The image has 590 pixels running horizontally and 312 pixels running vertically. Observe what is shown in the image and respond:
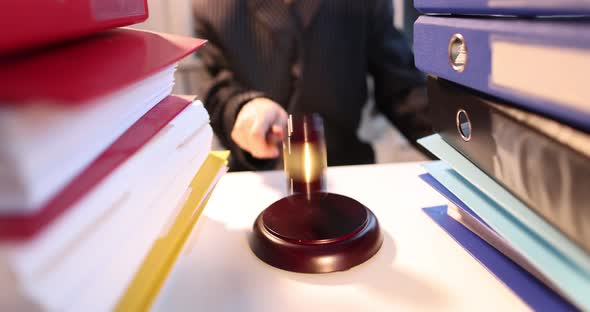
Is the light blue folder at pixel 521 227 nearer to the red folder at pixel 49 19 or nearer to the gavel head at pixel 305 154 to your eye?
the gavel head at pixel 305 154

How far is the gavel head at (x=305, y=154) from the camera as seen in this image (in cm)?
44

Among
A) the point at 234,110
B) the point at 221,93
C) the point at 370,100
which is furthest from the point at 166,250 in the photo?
the point at 370,100

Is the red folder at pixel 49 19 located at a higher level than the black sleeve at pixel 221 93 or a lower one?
higher

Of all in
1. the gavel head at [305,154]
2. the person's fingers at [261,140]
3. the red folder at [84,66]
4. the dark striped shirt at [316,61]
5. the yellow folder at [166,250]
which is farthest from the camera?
the dark striped shirt at [316,61]

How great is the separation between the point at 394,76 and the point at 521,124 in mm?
793

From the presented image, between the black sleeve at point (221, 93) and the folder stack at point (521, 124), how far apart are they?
47 centimetres

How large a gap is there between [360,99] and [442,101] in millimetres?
728

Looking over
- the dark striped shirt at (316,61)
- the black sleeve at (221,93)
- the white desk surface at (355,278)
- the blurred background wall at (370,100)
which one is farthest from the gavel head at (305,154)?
the blurred background wall at (370,100)

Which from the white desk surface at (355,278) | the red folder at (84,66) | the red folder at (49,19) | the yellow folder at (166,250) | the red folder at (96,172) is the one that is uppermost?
the red folder at (49,19)

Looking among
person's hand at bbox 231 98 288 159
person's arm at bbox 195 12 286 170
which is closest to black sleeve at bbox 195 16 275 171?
person's arm at bbox 195 12 286 170

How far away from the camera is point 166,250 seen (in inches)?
14.4

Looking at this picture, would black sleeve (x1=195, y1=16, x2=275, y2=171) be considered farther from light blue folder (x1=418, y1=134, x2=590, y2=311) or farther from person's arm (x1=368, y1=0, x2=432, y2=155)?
light blue folder (x1=418, y1=134, x2=590, y2=311)

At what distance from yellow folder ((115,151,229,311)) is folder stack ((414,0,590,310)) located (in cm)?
22

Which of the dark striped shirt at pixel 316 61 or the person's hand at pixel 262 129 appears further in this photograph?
the dark striped shirt at pixel 316 61
